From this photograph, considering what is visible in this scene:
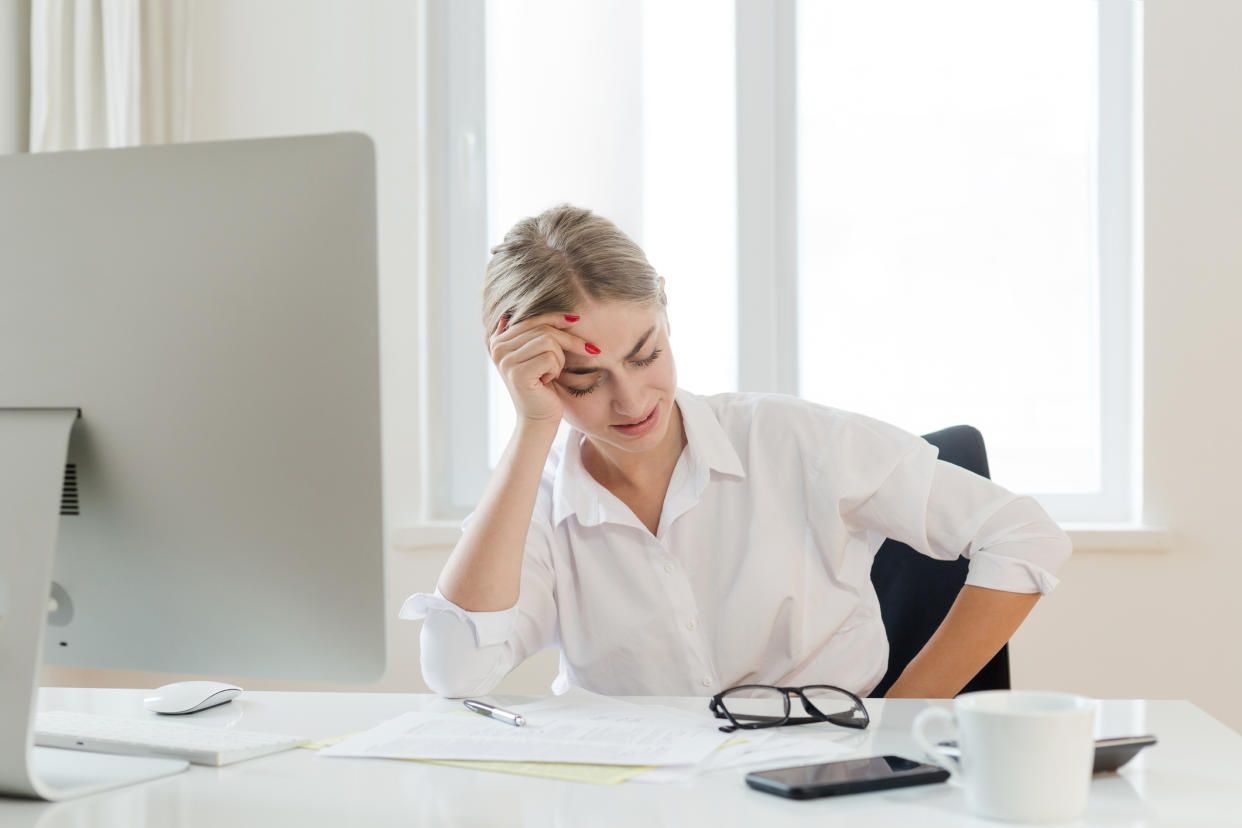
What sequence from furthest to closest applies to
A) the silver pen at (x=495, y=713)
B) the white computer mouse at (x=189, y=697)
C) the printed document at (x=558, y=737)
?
the white computer mouse at (x=189, y=697), the silver pen at (x=495, y=713), the printed document at (x=558, y=737)

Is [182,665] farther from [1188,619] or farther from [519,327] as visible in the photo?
[1188,619]

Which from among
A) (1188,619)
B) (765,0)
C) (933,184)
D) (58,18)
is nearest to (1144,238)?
(933,184)

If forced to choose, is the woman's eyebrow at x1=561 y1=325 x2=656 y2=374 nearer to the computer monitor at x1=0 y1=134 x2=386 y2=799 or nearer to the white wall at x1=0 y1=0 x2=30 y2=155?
the computer monitor at x1=0 y1=134 x2=386 y2=799

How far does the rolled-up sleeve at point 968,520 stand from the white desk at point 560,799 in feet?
1.15

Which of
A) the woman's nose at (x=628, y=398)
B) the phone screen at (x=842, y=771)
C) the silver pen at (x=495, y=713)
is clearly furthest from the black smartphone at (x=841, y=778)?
the woman's nose at (x=628, y=398)

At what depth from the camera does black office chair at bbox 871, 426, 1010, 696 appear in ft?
4.74

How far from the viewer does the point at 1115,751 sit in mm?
811

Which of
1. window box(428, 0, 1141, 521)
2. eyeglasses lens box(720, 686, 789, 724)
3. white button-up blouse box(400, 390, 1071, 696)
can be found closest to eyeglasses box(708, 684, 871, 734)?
eyeglasses lens box(720, 686, 789, 724)

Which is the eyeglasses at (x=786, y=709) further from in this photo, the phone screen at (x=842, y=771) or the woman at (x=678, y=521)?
the woman at (x=678, y=521)

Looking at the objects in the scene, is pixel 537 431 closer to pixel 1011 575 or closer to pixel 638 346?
pixel 638 346

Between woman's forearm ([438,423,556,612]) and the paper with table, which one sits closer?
the paper with table

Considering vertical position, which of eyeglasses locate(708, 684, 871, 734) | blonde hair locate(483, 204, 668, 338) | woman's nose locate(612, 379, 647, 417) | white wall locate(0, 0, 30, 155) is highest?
white wall locate(0, 0, 30, 155)

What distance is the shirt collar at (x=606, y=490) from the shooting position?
137 cm

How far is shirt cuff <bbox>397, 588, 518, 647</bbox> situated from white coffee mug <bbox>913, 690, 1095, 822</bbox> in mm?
611
